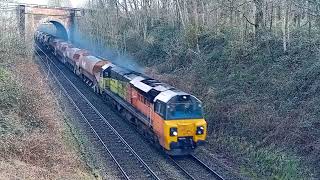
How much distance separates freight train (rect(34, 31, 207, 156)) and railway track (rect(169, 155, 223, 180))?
40cm

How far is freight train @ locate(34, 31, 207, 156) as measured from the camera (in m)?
16.8

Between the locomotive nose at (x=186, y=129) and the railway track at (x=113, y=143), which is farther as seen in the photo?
the locomotive nose at (x=186, y=129)

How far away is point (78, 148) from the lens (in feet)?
59.3

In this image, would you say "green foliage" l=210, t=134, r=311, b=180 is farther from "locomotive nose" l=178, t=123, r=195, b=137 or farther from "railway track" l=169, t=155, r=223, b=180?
"locomotive nose" l=178, t=123, r=195, b=137

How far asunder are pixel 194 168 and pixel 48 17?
48331mm

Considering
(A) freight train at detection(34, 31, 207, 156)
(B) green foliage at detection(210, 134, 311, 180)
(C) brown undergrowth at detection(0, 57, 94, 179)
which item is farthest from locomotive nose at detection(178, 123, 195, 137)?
(C) brown undergrowth at detection(0, 57, 94, 179)

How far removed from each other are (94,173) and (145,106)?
5.21 m

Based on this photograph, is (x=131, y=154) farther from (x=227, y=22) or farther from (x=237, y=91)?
(x=227, y=22)

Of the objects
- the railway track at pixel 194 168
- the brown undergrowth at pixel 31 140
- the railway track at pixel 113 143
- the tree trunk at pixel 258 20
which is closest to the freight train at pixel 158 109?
Result: the railway track at pixel 194 168

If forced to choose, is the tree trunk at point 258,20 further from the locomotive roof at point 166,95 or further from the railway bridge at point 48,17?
the railway bridge at point 48,17

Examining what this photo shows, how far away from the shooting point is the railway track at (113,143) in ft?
52.9

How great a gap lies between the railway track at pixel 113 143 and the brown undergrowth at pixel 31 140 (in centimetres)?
180

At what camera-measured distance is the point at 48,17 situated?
5888 cm

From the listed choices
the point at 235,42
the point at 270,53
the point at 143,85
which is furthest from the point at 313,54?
the point at 143,85
